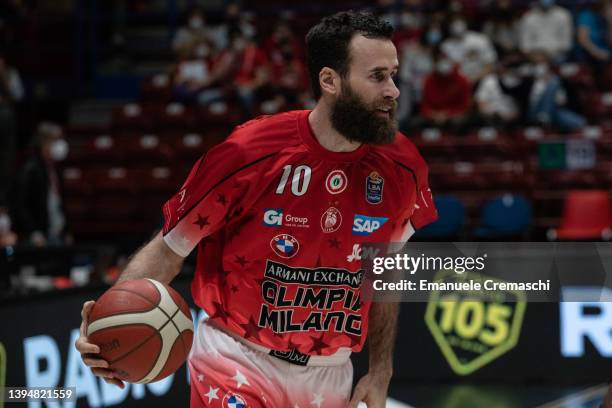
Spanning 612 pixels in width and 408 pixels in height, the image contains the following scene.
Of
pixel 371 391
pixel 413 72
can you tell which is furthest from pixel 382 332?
pixel 413 72

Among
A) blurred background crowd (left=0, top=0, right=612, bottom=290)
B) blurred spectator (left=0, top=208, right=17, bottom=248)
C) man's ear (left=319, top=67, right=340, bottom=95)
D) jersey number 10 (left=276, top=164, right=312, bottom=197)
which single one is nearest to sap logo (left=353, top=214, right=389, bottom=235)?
jersey number 10 (left=276, top=164, right=312, bottom=197)

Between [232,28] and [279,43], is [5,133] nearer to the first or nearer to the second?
[232,28]

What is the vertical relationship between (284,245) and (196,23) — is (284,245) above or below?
above

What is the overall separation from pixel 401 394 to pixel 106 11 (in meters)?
12.5

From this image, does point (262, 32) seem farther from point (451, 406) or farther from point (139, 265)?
point (139, 265)

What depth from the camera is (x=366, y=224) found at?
3637mm

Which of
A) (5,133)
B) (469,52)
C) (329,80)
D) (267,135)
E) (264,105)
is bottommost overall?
(5,133)

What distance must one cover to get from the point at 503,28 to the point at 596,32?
4.55 ft

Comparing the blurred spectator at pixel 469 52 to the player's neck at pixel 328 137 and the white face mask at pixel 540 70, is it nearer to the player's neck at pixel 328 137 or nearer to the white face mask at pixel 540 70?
the white face mask at pixel 540 70

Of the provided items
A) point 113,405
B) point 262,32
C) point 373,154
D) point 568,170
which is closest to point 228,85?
point 262,32

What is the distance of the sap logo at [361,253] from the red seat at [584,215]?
7.82m

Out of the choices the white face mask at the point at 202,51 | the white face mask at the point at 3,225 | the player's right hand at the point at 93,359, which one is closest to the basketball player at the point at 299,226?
the player's right hand at the point at 93,359

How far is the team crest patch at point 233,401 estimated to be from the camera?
139 inches

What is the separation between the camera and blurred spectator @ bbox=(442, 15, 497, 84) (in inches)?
557
